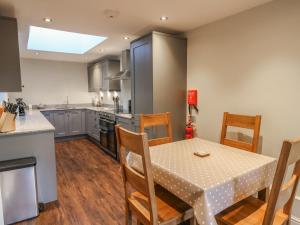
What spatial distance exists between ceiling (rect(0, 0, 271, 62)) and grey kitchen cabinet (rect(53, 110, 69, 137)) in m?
2.59

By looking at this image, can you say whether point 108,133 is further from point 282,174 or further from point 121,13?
point 282,174

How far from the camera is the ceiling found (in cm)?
204

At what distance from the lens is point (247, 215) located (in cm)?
135

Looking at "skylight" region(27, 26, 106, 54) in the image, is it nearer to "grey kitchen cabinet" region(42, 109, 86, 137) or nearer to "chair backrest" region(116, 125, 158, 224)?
"grey kitchen cabinet" region(42, 109, 86, 137)

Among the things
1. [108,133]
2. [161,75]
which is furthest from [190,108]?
[108,133]

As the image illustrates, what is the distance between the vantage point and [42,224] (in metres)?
1.99

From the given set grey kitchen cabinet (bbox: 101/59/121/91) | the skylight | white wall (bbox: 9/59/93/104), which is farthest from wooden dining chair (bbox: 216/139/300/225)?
white wall (bbox: 9/59/93/104)

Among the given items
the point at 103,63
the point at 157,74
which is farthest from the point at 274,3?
the point at 103,63

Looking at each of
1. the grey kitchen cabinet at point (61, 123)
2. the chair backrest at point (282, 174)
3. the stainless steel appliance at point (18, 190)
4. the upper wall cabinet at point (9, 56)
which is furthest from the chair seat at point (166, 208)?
the grey kitchen cabinet at point (61, 123)

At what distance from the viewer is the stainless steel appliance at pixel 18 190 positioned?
1.94 meters

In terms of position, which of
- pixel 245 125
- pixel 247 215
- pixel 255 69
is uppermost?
pixel 255 69

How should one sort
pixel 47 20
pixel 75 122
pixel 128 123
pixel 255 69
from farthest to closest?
pixel 75 122
pixel 128 123
pixel 47 20
pixel 255 69

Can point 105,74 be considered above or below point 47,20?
below

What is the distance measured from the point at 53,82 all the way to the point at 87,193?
4126mm
